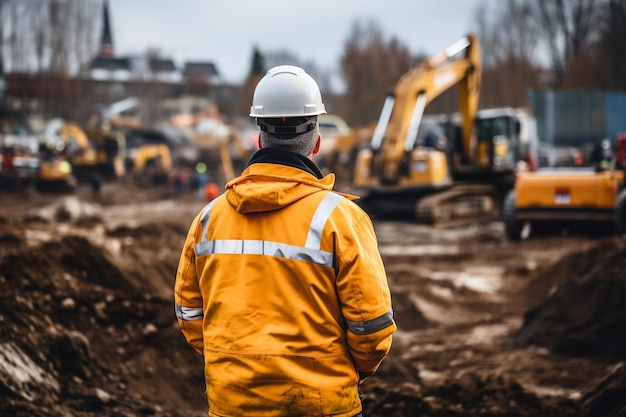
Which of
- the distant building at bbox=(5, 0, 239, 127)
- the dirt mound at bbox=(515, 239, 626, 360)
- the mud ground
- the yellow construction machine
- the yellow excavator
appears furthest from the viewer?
the distant building at bbox=(5, 0, 239, 127)

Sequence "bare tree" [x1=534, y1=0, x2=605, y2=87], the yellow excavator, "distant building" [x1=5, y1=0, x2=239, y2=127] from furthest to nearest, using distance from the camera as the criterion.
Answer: "distant building" [x1=5, y1=0, x2=239, y2=127]
"bare tree" [x1=534, y1=0, x2=605, y2=87]
the yellow excavator

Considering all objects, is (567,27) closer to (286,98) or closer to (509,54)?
(509,54)

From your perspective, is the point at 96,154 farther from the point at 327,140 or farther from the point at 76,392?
the point at 76,392

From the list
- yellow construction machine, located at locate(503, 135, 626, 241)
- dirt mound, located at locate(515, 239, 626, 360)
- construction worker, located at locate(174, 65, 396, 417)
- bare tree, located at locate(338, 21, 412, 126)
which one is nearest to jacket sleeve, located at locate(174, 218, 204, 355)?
construction worker, located at locate(174, 65, 396, 417)

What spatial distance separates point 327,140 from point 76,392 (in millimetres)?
31671

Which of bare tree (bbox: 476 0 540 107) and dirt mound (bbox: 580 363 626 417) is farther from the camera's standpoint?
bare tree (bbox: 476 0 540 107)

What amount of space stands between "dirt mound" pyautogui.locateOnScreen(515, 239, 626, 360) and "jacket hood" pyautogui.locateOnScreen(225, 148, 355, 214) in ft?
16.4

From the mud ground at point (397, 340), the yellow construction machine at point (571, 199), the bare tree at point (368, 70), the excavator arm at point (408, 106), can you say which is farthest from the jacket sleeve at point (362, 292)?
the bare tree at point (368, 70)

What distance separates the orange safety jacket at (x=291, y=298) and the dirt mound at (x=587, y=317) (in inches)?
190

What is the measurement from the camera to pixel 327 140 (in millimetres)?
36719

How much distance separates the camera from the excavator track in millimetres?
17594

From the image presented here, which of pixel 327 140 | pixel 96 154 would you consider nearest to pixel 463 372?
pixel 96 154

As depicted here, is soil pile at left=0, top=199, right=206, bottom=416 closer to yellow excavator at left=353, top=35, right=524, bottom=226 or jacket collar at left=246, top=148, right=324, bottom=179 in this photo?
jacket collar at left=246, top=148, right=324, bottom=179

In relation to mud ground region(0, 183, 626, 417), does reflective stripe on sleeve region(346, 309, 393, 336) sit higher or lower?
higher
